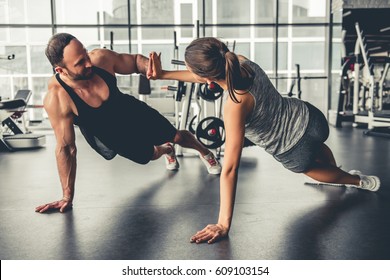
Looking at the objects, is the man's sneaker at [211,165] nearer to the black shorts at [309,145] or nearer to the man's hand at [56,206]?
the black shorts at [309,145]

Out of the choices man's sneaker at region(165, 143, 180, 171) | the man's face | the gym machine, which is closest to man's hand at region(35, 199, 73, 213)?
the man's face

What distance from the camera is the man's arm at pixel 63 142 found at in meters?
1.86

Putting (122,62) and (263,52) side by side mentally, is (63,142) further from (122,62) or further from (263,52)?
(263,52)

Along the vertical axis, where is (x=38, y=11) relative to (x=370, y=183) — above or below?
above

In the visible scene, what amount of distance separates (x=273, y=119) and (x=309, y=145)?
9.4 inches

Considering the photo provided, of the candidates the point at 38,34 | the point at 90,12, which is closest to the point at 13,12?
the point at 38,34

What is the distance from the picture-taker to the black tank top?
1957 mm

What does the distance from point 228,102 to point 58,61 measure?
2.74 ft

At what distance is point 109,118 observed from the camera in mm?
2051

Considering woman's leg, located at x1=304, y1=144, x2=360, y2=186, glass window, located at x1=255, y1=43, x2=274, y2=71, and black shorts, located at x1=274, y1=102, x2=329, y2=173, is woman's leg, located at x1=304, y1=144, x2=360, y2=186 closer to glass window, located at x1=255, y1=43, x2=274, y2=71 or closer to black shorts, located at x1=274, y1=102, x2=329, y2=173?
black shorts, located at x1=274, y1=102, x2=329, y2=173

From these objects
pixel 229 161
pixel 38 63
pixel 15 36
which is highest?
pixel 15 36

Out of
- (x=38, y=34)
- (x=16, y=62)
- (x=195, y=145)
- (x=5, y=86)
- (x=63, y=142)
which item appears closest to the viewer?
(x=63, y=142)

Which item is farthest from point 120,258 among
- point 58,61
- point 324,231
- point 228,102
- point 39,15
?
point 39,15

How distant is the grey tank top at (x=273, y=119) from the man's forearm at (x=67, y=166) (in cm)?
86
